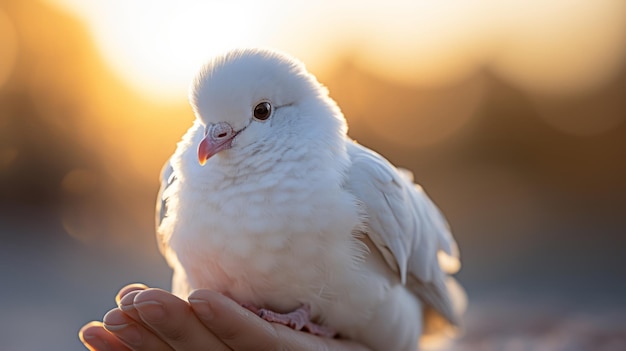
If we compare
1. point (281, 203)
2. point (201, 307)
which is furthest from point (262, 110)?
point (201, 307)

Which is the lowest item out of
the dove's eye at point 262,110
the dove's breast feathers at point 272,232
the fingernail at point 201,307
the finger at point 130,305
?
the finger at point 130,305

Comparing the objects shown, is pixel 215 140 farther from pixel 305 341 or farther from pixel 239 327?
pixel 305 341

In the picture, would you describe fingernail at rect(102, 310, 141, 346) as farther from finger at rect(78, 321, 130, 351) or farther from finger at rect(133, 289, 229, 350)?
finger at rect(78, 321, 130, 351)

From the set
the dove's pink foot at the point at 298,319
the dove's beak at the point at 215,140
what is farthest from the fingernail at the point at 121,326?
the dove's beak at the point at 215,140

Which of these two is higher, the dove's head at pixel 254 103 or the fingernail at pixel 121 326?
the dove's head at pixel 254 103

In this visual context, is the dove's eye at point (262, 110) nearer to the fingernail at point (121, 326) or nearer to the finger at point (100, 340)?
the fingernail at point (121, 326)

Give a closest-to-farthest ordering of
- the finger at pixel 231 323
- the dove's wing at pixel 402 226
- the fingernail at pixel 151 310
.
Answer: the fingernail at pixel 151 310 → the finger at pixel 231 323 → the dove's wing at pixel 402 226
